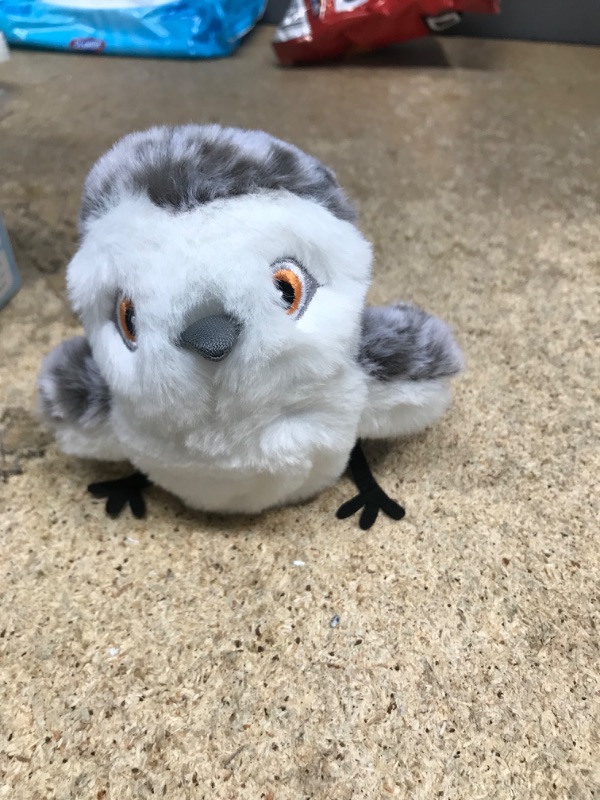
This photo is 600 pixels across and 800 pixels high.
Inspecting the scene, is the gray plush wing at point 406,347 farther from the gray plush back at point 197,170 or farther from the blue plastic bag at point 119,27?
the blue plastic bag at point 119,27

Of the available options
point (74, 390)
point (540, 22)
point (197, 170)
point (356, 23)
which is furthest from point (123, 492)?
point (540, 22)

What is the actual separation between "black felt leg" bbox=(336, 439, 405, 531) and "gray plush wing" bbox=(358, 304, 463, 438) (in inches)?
2.2

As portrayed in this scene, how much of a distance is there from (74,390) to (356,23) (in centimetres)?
120

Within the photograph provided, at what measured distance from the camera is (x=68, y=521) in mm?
620

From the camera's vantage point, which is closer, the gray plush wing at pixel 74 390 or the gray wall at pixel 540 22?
the gray plush wing at pixel 74 390

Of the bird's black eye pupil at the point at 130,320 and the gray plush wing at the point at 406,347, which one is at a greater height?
the bird's black eye pupil at the point at 130,320

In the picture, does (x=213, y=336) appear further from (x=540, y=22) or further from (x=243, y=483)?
(x=540, y=22)

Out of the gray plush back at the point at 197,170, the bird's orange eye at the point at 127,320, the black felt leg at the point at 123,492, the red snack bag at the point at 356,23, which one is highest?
the gray plush back at the point at 197,170

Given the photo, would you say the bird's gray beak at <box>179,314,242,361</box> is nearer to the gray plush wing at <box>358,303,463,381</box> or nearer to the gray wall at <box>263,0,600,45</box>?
the gray plush wing at <box>358,303,463,381</box>

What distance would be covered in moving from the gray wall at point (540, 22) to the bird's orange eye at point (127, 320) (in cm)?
148

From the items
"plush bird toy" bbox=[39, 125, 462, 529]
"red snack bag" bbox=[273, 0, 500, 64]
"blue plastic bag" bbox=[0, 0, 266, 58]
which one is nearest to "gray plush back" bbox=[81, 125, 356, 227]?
"plush bird toy" bbox=[39, 125, 462, 529]

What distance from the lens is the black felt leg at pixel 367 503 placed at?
2.01 feet

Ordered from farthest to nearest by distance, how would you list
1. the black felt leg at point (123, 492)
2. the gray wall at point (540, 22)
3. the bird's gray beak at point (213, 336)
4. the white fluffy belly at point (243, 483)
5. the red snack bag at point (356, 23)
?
the gray wall at point (540, 22), the red snack bag at point (356, 23), the black felt leg at point (123, 492), the white fluffy belly at point (243, 483), the bird's gray beak at point (213, 336)

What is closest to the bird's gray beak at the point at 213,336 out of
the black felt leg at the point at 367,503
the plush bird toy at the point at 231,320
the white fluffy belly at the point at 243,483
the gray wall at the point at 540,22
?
the plush bird toy at the point at 231,320
